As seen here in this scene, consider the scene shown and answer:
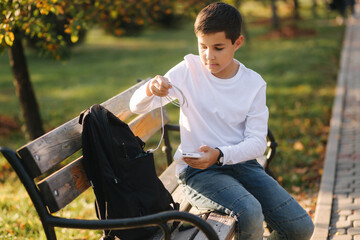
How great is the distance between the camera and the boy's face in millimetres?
2707

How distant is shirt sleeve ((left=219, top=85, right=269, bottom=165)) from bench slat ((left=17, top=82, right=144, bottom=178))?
0.90 meters

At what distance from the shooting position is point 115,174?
2555 millimetres

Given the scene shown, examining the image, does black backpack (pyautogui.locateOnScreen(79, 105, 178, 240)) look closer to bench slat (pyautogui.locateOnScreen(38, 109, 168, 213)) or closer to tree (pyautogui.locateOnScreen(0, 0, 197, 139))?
bench slat (pyautogui.locateOnScreen(38, 109, 168, 213))

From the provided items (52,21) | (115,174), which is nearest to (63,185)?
(115,174)

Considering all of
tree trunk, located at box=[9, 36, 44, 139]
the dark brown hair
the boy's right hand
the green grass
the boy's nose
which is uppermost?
the dark brown hair

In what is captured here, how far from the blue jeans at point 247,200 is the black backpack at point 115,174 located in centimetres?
27

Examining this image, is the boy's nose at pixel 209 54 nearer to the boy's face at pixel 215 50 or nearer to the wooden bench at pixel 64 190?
the boy's face at pixel 215 50

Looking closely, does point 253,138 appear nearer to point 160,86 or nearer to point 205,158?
point 205,158

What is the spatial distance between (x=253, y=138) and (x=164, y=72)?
9.45 metres

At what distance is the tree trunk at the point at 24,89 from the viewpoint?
20.0 ft

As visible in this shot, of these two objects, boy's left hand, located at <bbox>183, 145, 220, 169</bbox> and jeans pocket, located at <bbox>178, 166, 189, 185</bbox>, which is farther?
jeans pocket, located at <bbox>178, 166, 189, 185</bbox>

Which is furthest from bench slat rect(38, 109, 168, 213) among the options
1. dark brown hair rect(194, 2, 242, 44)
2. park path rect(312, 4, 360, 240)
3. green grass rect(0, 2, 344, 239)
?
park path rect(312, 4, 360, 240)

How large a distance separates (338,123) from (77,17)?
441cm

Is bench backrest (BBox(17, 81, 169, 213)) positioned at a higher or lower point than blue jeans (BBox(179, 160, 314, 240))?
higher
